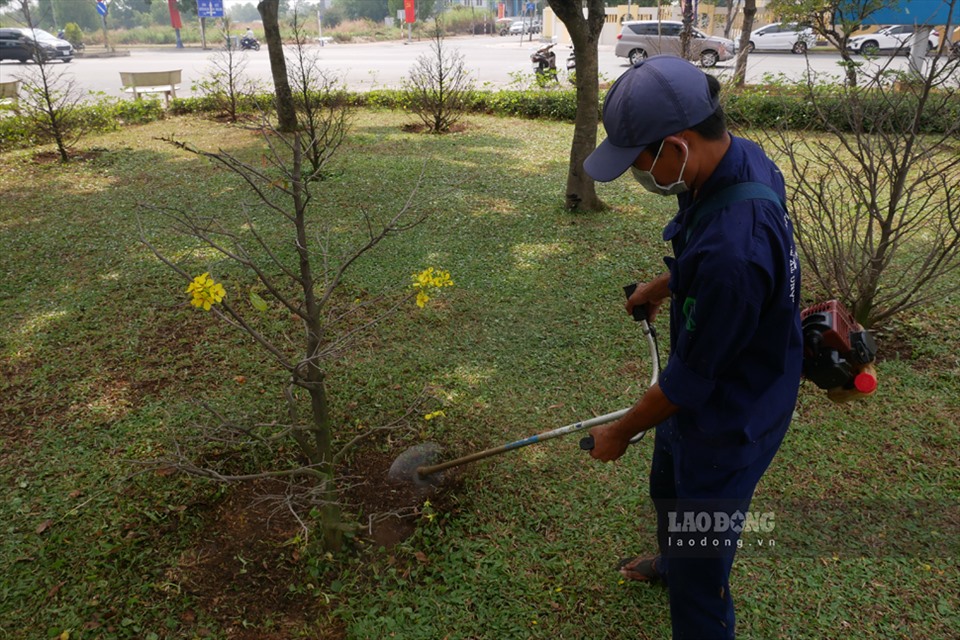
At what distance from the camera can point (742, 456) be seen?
1.69 meters

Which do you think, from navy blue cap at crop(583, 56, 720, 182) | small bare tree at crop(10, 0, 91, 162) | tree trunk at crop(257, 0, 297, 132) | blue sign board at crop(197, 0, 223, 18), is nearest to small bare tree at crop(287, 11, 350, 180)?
tree trunk at crop(257, 0, 297, 132)

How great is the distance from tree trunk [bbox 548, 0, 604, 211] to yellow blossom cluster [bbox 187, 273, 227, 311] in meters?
4.05

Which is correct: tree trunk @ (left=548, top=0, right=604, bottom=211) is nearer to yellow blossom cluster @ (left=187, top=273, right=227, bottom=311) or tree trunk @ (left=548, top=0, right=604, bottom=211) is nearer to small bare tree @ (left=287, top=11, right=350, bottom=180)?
small bare tree @ (left=287, top=11, right=350, bottom=180)

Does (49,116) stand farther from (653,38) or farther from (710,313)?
(653,38)

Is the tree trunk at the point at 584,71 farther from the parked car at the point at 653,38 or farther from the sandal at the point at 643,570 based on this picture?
the parked car at the point at 653,38

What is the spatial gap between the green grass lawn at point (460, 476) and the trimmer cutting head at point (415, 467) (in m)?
A: 0.14

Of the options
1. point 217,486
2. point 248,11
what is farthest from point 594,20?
point 248,11

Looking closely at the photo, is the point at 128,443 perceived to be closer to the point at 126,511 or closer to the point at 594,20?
the point at 126,511

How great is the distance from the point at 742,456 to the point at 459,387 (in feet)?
6.79

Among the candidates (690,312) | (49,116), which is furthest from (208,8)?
(690,312)

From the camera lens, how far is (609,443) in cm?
182

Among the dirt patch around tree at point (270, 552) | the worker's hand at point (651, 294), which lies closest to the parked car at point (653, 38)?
the worker's hand at point (651, 294)

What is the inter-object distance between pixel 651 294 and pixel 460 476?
125 cm

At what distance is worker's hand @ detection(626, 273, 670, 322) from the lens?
2.24 metres
